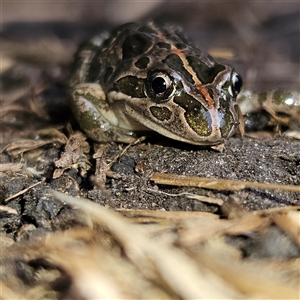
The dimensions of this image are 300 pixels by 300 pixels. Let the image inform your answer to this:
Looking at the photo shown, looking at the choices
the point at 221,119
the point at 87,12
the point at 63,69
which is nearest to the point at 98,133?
the point at 221,119

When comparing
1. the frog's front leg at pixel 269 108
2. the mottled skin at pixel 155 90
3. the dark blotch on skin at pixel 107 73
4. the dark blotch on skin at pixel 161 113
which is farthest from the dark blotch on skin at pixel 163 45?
the frog's front leg at pixel 269 108

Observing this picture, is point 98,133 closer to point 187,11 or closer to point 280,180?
point 280,180

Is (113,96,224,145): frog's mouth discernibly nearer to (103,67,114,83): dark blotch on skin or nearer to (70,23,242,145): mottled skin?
(70,23,242,145): mottled skin

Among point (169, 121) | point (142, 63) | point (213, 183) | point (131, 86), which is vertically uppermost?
point (142, 63)

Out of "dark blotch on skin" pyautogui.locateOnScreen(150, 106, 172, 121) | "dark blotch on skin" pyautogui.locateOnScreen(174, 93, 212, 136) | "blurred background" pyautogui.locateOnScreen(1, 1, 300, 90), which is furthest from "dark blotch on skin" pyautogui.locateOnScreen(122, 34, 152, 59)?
"blurred background" pyautogui.locateOnScreen(1, 1, 300, 90)

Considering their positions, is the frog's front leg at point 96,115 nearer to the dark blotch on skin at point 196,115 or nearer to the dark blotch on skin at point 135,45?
the dark blotch on skin at point 135,45

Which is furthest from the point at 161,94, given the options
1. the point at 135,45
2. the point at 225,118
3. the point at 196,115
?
the point at 135,45

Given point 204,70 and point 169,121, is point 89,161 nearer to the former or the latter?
point 169,121
